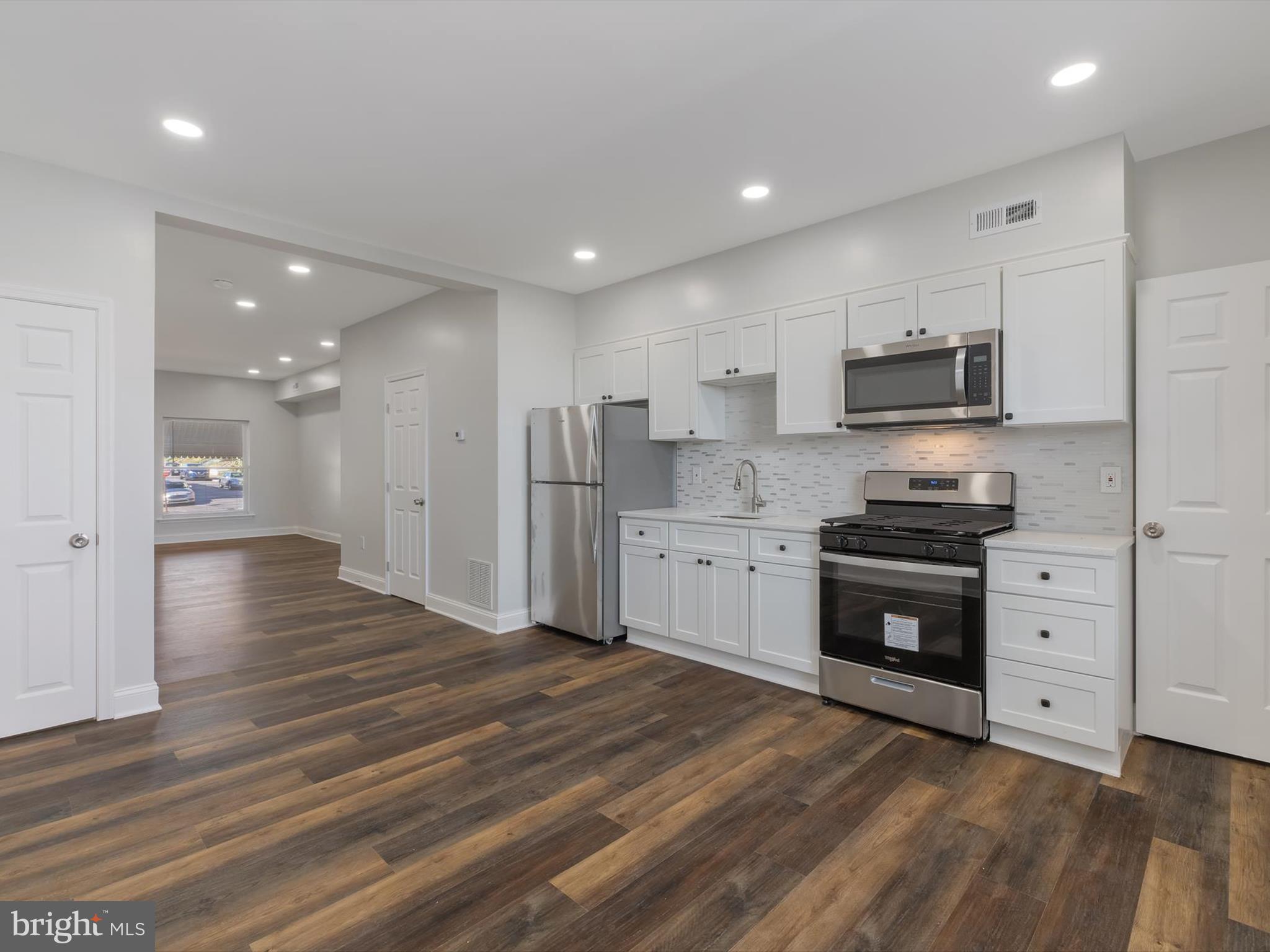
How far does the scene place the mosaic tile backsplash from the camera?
9.75ft

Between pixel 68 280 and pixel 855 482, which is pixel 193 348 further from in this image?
pixel 855 482

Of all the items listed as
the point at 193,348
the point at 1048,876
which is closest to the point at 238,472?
the point at 193,348

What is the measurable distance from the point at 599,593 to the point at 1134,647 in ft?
9.61

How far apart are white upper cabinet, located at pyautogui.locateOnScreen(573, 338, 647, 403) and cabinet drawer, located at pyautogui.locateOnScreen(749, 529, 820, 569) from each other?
152 centimetres

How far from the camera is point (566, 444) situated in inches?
181

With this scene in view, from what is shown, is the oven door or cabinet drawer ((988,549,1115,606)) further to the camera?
the oven door

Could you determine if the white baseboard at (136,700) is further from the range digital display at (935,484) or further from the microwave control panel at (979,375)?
the microwave control panel at (979,375)

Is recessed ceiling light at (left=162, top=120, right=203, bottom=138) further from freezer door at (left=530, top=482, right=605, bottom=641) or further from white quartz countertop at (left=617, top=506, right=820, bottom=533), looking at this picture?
white quartz countertop at (left=617, top=506, right=820, bottom=533)

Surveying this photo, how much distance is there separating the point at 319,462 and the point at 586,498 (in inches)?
311

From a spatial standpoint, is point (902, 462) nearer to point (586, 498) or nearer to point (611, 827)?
point (586, 498)

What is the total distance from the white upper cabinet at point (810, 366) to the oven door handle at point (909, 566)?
76cm

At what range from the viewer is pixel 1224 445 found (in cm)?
265

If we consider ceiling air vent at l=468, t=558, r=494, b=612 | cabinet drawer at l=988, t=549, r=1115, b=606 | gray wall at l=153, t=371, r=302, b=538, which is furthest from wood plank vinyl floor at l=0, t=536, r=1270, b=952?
gray wall at l=153, t=371, r=302, b=538

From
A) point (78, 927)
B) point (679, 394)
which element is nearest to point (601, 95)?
point (679, 394)
